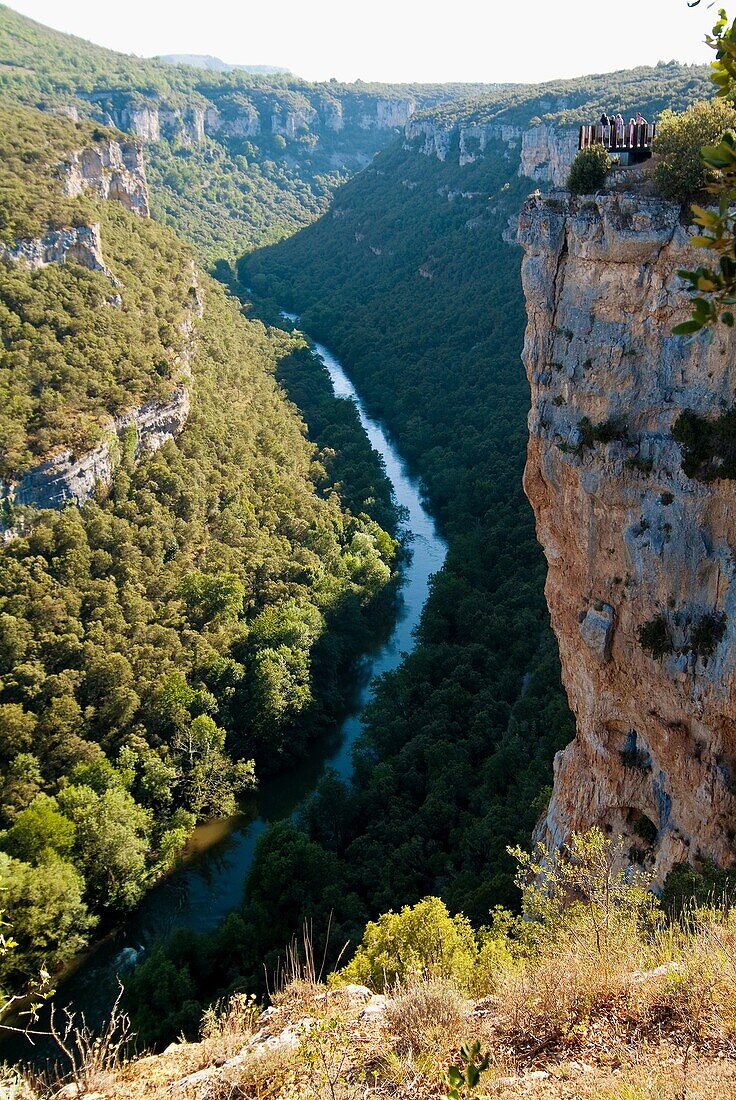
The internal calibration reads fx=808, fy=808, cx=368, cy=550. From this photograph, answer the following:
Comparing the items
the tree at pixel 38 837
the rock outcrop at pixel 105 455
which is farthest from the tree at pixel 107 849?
the rock outcrop at pixel 105 455

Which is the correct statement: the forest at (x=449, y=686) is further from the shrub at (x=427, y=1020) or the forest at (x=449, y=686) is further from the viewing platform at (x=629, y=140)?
the viewing platform at (x=629, y=140)

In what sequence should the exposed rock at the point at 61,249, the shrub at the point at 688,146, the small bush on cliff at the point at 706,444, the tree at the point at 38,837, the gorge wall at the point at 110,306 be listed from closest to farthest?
the small bush on cliff at the point at 706,444 < the shrub at the point at 688,146 < the tree at the point at 38,837 < the gorge wall at the point at 110,306 < the exposed rock at the point at 61,249

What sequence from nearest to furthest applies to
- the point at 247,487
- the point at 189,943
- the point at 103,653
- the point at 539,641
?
the point at 189,943, the point at 103,653, the point at 539,641, the point at 247,487

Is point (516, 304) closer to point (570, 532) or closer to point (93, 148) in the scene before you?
point (93, 148)

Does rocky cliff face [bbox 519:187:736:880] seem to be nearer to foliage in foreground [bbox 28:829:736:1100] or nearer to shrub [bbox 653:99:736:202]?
shrub [bbox 653:99:736:202]

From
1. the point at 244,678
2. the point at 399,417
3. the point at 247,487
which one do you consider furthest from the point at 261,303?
the point at 244,678

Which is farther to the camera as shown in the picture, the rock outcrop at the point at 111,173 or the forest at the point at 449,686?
the rock outcrop at the point at 111,173
